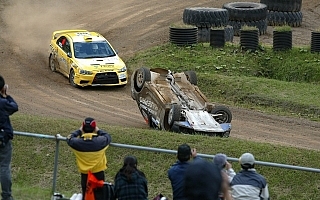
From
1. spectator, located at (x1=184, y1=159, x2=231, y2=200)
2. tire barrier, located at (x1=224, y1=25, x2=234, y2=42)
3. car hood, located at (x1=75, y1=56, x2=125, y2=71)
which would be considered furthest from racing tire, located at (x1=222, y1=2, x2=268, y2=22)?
spectator, located at (x1=184, y1=159, x2=231, y2=200)

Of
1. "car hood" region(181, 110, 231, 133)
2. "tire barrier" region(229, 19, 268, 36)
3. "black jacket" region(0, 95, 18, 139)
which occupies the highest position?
"black jacket" region(0, 95, 18, 139)

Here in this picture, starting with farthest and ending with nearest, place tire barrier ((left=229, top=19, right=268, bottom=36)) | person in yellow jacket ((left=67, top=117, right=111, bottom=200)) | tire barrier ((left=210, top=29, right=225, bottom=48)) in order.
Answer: tire barrier ((left=229, top=19, right=268, bottom=36)) → tire barrier ((left=210, top=29, right=225, bottom=48)) → person in yellow jacket ((left=67, top=117, right=111, bottom=200))

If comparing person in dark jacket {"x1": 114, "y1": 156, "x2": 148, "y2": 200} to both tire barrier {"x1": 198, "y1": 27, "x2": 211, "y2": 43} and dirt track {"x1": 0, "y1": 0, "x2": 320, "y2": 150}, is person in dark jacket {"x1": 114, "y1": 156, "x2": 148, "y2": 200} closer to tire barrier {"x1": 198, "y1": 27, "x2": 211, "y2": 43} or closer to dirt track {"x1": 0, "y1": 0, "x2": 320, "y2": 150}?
dirt track {"x1": 0, "y1": 0, "x2": 320, "y2": 150}

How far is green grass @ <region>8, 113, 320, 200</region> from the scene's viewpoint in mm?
13750

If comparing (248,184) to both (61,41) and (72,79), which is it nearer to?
(72,79)

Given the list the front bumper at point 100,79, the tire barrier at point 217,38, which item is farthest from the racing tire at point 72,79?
the tire barrier at point 217,38

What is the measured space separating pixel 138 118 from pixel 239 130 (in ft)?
10.1

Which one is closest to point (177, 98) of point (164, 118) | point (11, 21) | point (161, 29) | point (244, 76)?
point (164, 118)

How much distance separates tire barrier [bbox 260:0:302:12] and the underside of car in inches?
632

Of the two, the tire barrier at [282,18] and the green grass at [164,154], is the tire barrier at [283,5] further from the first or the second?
the green grass at [164,154]

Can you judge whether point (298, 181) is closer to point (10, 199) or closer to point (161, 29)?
point (10, 199)

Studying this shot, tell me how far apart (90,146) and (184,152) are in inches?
59.3

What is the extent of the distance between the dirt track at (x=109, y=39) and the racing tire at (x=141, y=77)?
155 centimetres

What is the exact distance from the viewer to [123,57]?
31188 mm
